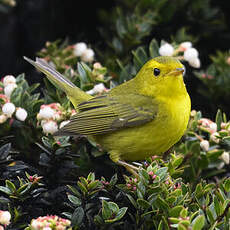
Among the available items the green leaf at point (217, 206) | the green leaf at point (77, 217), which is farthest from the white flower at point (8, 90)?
the green leaf at point (217, 206)

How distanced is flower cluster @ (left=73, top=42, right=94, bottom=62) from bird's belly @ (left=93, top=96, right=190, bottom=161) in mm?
957

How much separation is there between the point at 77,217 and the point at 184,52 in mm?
1773

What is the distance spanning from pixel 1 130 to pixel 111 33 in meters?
1.81

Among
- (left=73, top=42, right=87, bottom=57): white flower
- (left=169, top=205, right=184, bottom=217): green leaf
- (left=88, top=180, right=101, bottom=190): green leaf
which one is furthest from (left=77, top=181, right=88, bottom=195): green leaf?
(left=73, top=42, right=87, bottom=57): white flower

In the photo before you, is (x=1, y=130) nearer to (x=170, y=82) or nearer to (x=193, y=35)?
(x=170, y=82)

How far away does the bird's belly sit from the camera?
9.73 ft

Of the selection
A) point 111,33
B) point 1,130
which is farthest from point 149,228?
point 111,33

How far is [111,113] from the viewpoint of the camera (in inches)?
129

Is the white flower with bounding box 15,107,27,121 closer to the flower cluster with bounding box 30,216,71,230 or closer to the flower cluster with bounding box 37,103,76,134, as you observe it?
the flower cluster with bounding box 37,103,76,134

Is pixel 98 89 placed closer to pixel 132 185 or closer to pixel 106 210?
pixel 132 185

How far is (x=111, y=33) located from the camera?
14.5 feet

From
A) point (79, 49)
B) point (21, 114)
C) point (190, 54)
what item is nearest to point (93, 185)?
point (21, 114)

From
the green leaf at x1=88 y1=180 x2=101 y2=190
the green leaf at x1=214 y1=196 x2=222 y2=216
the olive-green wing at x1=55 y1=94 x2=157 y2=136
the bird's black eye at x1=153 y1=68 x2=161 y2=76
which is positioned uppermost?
the bird's black eye at x1=153 y1=68 x2=161 y2=76

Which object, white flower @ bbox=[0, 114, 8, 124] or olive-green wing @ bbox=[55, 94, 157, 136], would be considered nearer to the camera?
white flower @ bbox=[0, 114, 8, 124]
